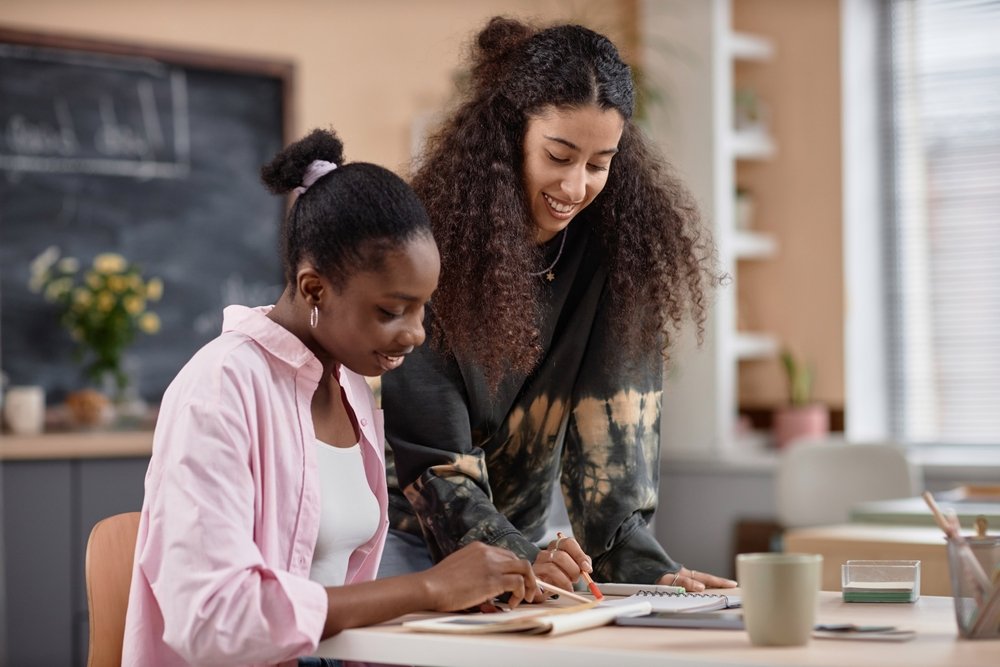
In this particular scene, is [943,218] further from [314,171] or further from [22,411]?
[314,171]

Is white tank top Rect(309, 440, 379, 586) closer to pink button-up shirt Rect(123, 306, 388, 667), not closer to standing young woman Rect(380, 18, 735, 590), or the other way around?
pink button-up shirt Rect(123, 306, 388, 667)

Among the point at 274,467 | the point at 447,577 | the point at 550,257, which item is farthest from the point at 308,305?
the point at 550,257

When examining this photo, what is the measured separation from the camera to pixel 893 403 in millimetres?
5160

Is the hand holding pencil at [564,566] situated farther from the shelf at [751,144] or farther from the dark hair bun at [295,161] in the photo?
the shelf at [751,144]

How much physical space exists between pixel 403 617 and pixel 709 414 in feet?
12.0

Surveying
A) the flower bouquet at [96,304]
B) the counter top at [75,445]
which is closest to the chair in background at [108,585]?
the counter top at [75,445]

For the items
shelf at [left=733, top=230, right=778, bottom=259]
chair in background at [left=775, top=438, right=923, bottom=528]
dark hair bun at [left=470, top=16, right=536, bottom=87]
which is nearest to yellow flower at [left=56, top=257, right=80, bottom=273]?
chair in background at [left=775, top=438, right=923, bottom=528]

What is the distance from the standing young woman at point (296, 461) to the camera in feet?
4.50

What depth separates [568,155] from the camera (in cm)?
186

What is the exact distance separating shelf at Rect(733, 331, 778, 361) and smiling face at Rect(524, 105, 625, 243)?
3.26 metres

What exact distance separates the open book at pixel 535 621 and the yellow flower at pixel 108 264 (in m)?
2.91

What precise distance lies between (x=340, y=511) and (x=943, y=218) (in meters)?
3.91

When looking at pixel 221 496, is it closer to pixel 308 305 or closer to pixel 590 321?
pixel 308 305

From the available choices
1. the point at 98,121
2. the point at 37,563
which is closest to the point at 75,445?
the point at 37,563
